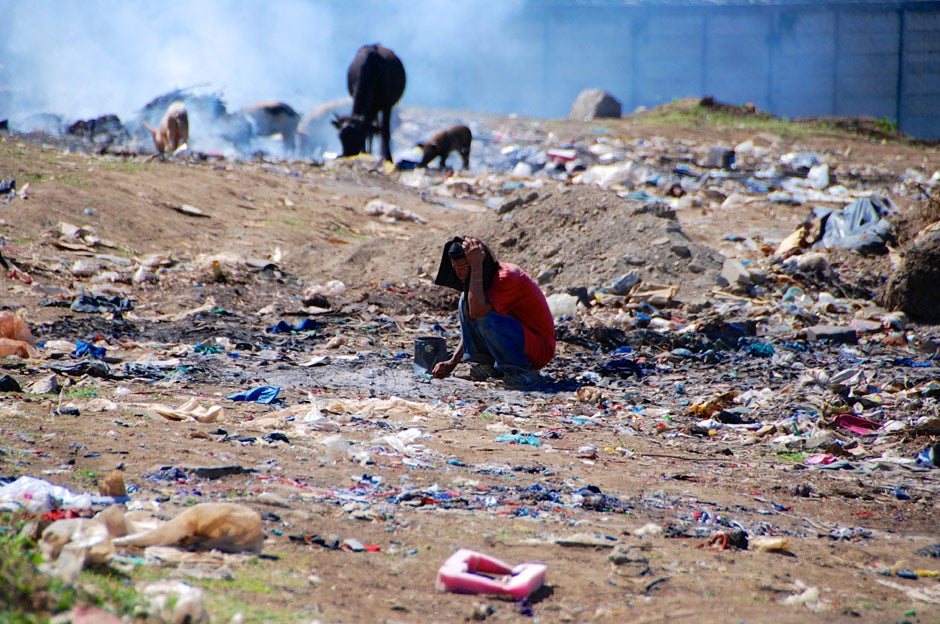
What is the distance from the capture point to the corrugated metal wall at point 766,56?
21.3m

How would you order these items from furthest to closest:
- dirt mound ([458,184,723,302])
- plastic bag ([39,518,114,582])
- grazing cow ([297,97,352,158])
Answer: grazing cow ([297,97,352,158]), dirt mound ([458,184,723,302]), plastic bag ([39,518,114,582])

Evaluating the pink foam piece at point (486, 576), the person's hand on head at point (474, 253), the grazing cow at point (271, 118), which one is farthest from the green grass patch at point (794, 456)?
the grazing cow at point (271, 118)

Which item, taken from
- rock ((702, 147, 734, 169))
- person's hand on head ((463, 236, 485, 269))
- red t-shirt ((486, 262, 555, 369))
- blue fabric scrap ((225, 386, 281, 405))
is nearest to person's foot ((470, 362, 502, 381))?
red t-shirt ((486, 262, 555, 369))

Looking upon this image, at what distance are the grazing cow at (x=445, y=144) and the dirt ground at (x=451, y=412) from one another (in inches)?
178

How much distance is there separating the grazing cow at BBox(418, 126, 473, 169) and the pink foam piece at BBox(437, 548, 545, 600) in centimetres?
1322

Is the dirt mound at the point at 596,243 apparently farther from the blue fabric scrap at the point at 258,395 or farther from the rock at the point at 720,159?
the rock at the point at 720,159

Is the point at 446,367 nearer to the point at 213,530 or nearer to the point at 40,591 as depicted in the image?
the point at 213,530

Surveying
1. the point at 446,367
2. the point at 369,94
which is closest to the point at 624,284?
the point at 446,367

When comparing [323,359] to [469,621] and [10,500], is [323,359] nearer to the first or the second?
[10,500]

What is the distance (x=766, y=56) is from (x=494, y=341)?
20.0 m

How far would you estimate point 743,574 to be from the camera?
276 cm

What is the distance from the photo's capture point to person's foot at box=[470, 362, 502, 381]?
223 inches

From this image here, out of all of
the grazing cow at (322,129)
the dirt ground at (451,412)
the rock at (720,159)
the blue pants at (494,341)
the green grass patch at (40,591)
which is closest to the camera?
the green grass patch at (40,591)

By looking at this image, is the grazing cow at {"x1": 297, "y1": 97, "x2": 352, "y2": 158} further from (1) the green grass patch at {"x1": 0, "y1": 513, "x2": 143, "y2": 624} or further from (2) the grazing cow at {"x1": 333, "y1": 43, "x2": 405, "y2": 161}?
(1) the green grass patch at {"x1": 0, "y1": 513, "x2": 143, "y2": 624}
